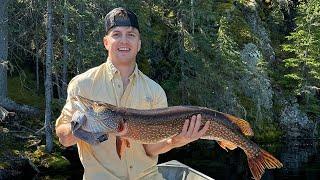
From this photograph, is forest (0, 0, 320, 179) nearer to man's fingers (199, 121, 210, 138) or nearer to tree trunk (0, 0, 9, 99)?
tree trunk (0, 0, 9, 99)

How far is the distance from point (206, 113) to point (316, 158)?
73.6ft

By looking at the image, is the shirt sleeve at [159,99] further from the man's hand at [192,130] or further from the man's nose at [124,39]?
the man's nose at [124,39]

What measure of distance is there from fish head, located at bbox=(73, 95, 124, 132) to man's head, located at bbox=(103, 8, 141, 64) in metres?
0.56

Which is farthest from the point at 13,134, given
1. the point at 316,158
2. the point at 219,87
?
the point at 316,158

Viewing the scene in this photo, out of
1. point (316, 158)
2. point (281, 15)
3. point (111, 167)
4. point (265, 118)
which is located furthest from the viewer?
point (281, 15)

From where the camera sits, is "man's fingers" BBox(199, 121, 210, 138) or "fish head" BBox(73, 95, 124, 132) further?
"man's fingers" BBox(199, 121, 210, 138)

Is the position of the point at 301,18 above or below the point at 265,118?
→ above

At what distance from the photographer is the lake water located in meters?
20.3

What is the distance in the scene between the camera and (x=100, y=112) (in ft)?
13.4

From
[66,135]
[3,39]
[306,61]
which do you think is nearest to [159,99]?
[66,135]

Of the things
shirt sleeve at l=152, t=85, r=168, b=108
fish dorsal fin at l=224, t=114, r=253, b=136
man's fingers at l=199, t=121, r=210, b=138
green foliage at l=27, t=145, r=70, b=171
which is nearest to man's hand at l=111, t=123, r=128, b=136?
shirt sleeve at l=152, t=85, r=168, b=108

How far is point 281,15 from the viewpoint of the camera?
132 ft

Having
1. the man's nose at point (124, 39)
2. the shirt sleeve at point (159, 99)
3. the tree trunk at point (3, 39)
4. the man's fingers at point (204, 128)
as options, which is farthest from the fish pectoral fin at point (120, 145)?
the tree trunk at point (3, 39)

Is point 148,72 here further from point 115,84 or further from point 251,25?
point 115,84
